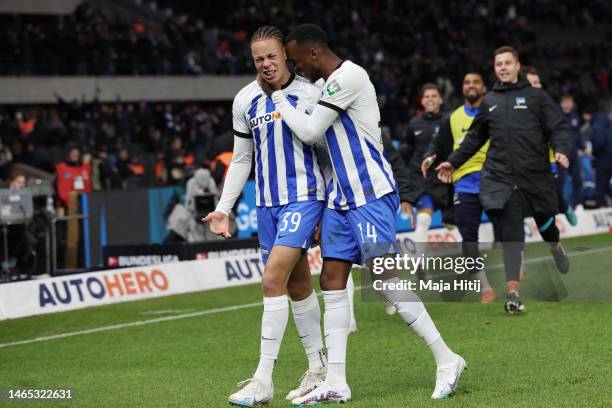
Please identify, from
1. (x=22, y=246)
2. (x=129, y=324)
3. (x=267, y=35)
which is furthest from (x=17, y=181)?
(x=267, y=35)

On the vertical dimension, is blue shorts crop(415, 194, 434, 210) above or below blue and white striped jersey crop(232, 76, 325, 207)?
below

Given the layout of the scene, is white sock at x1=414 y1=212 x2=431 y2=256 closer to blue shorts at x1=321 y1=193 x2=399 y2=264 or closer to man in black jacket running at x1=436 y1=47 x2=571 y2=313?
man in black jacket running at x1=436 y1=47 x2=571 y2=313

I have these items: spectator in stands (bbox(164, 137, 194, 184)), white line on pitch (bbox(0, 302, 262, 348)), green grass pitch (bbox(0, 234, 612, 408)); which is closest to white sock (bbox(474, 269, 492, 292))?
green grass pitch (bbox(0, 234, 612, 408))

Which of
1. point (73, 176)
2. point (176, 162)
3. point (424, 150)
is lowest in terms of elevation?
point (424, 150)

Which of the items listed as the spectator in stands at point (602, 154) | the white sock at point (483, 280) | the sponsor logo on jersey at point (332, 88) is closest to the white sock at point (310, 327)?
the sponsor logo on jersey at point (332, 88)

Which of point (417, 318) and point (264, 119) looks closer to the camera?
point (417, 318)

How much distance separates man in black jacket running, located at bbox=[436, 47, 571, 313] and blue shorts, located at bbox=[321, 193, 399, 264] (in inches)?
138

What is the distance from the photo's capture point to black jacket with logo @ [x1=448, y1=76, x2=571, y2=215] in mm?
10828

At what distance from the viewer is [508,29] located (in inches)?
1730

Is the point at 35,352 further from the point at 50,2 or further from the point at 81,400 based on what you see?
the point at 50,2

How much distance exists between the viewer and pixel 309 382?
7.62m

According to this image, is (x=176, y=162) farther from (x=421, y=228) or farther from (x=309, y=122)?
(x=309, y=122)

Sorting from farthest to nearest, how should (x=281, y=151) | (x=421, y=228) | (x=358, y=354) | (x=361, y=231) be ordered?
(x=421, y=228) → (x=358, y=354) → (x=281, y=151) → (x=361, y=231)

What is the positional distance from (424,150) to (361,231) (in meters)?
6.27
